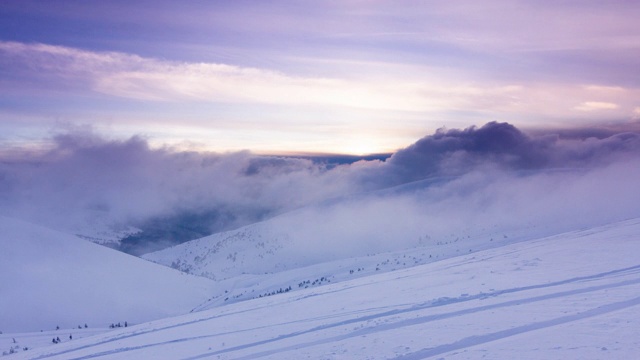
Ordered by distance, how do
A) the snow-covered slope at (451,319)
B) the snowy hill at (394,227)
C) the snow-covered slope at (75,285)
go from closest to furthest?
the snow-covered slope at (451,319), the snow-covered slope at (75,285), the snowy hill at (394,227)

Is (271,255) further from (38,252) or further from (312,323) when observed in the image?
(312,323)

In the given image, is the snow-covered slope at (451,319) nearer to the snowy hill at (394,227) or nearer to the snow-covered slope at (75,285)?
the snow-covered slope at (75,285)

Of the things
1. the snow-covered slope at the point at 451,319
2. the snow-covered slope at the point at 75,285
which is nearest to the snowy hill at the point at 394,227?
the snow-covered slope at the point at 75,285

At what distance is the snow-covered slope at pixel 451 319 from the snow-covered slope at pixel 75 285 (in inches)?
268

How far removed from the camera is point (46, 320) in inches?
697

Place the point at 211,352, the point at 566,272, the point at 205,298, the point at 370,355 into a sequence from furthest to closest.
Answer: the point at 205,298 < the point at 566,272 < the point at 211,352 < the point at 370,355

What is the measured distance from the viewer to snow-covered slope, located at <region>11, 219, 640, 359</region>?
6164mm

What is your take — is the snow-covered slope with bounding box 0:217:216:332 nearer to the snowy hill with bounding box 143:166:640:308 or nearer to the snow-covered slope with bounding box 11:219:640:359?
the snowy hill with bounding box 143:166:640:308

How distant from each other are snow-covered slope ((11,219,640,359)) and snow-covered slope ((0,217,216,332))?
681 centimetres

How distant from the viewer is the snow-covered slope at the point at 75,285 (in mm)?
18312

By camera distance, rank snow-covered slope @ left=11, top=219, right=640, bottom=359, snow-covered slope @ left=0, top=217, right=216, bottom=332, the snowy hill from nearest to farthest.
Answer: snow-covered slope @ left=11, top=219, right=640, bottom=359, snow-covered slope @ left=0, top=217, right=216, bottom=332, the snowy hill

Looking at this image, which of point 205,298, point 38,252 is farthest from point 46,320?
point 205,298

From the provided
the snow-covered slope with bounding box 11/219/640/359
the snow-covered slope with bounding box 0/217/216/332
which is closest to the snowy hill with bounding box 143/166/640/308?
the snow-covered slope with bounding box 0/217/216/332

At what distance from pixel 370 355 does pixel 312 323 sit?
100 inches
